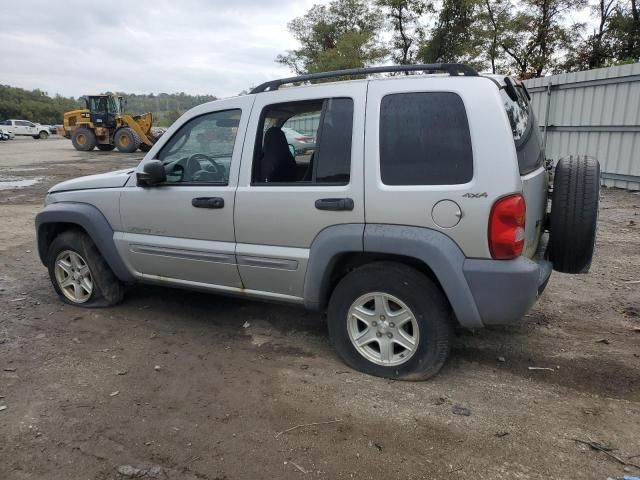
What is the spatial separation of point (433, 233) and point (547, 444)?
4.02 ft

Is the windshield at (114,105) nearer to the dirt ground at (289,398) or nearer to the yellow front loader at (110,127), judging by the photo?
the yellow front loader at (110,127)

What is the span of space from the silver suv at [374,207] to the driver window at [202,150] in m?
0.01

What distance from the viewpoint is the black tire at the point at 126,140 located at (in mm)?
24375

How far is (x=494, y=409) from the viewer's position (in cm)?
280

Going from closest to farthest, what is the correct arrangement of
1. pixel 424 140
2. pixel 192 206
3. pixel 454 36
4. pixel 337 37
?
pixel 424 140
pixel 192 206
pixel 454 36
pixel 337 37

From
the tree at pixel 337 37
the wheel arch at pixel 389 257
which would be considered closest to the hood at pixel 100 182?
the wheel arch at pixel 389 257

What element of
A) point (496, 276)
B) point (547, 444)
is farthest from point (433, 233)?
point (547, 444)

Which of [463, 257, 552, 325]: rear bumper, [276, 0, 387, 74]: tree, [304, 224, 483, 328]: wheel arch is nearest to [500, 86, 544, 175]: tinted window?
[463, 257, 552, 325]: rear bumper

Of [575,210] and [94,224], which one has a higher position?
[575,210]

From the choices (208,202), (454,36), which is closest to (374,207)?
(208,202)

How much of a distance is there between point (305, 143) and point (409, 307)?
1.34 m

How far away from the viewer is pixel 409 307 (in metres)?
2.94

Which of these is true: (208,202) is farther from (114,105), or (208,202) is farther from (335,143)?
(114,105)

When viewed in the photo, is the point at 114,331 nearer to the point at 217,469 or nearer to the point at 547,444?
the point at 217,469
